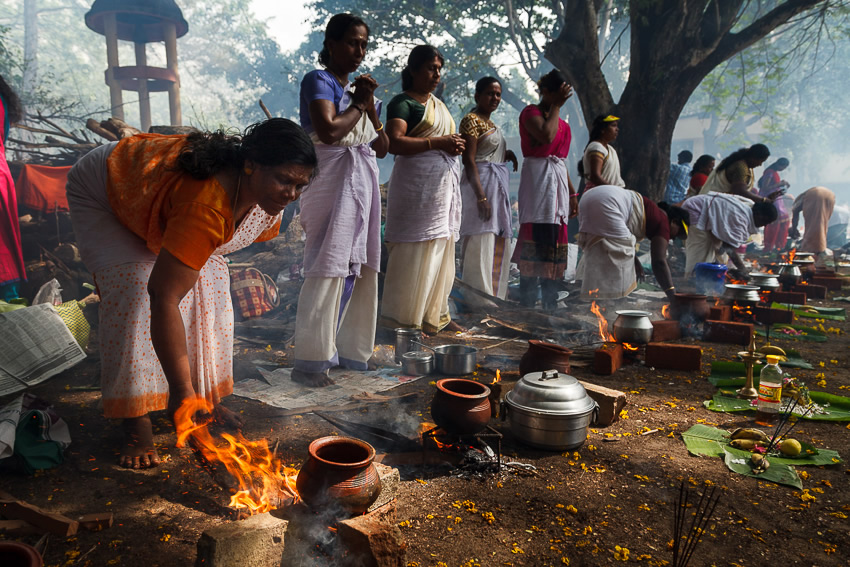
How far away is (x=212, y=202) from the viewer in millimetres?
2244

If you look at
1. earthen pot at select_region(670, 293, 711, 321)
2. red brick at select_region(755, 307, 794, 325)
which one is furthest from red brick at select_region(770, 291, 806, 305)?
earthen pot at select_region(670, 293, 711, 321)

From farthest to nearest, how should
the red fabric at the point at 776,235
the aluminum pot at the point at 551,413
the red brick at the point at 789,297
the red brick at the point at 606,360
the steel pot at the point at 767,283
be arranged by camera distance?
the red fabric at the point at 776,235 → the red brick at the point at 789,297 → the steel pot at the point at 767,283 → the red brick at the point at 606,360 → the aluminum pot at the point at 551,413

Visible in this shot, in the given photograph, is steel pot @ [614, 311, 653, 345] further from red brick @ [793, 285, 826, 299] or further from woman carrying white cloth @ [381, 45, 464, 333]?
red brick @ [793, 285, 826, 299]

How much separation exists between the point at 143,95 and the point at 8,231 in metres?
12.0

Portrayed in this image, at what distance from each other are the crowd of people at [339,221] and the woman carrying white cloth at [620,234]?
20mm

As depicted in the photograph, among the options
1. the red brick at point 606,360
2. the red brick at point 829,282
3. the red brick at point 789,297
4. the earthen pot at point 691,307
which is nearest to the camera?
the red brick at point 606,360

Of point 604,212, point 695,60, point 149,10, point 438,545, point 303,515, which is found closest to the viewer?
point 303,515

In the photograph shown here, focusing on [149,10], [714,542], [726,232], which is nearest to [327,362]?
[714,542]

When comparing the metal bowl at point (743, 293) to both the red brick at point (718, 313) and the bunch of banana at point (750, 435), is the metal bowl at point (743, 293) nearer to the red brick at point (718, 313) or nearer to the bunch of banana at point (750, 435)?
the red brick at point (718, 313)

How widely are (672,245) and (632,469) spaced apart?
9.55 meters

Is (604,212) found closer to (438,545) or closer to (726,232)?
(726,232)

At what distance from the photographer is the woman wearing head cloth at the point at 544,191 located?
604cm

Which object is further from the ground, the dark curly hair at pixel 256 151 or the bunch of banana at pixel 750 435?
the dark curly hair at pixel 256 151

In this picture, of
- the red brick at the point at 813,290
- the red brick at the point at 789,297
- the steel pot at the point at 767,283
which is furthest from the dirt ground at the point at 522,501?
the red brick at the point at 813,290
